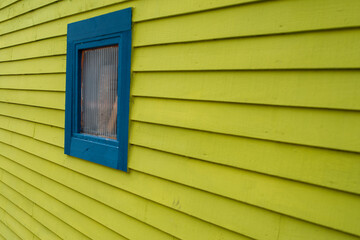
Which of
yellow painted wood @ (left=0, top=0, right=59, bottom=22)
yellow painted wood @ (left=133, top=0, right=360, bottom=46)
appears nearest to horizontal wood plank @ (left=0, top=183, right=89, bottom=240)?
yellow painted wood @ (left=133, top=0, right=360, bottom=46)

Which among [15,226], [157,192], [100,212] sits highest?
[157,192]

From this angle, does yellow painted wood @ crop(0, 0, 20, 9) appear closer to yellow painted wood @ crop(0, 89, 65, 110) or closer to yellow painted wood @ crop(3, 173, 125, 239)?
yellow painted wood @ crop(0, 89, 65, 110)

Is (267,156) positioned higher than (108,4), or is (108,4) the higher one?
(108,4)

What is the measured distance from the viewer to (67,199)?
2.68 metres

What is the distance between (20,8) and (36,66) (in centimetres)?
87

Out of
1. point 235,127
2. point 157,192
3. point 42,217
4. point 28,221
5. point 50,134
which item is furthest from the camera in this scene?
point 28,221

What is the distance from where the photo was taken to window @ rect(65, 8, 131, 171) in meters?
2.01

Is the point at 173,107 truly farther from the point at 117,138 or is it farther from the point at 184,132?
the point at 117,138

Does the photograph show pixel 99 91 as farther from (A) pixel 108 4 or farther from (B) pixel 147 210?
(B) pixel 147 210

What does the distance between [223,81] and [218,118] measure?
0.66 ft

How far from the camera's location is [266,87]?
132 cm

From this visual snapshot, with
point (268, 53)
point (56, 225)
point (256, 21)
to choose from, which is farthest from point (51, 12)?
point (268, 53)

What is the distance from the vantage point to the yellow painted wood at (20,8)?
117 inches

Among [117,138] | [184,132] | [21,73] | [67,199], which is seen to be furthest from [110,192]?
[21,73]
